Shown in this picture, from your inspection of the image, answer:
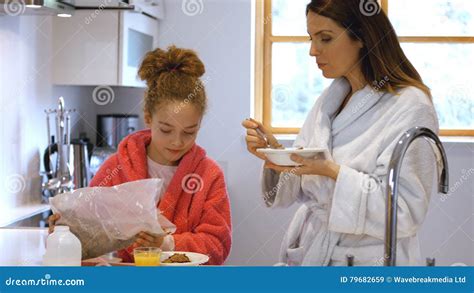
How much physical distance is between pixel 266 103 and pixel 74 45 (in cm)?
118

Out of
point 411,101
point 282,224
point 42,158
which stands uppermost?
point 411,101

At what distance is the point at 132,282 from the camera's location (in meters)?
1.27

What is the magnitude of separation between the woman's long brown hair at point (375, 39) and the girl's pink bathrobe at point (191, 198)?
1.53ft

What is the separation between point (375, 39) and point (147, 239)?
2.21 feet

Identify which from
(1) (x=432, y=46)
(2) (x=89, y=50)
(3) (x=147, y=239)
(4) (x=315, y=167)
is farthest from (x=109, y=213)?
(1) (x=432, y=46)

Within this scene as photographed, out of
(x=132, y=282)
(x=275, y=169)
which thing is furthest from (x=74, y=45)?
(x=132, y=282)

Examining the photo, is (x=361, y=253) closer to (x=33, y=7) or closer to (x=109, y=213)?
(x=109, y=213)

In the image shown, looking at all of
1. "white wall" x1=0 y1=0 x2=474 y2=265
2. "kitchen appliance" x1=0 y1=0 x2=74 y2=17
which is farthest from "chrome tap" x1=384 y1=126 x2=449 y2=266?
"white wall" x1=0 y1=0 x2=474 y2=265

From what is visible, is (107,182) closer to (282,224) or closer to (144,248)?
(144,248)

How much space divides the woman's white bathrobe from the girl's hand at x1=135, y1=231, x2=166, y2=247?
1.03 feet

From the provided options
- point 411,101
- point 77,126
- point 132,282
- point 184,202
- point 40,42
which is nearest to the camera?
point 132,282

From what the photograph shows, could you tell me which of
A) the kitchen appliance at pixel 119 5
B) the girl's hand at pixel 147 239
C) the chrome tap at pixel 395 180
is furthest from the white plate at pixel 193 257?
the kitchen appliance at pixel 119 5

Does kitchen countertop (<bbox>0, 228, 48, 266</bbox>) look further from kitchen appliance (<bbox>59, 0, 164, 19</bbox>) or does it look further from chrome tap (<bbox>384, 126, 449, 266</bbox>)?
kitchen appliance (<bbox>59, 0, 164, 19</bbox>)

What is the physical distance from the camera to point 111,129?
388 centimetres
